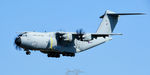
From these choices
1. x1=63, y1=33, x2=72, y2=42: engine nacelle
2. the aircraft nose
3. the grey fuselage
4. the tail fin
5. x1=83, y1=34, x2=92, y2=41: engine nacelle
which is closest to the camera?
the aircraft nose

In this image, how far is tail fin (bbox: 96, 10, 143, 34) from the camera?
197 ft

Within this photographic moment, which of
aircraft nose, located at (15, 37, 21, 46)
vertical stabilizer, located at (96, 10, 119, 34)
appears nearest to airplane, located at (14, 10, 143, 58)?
aircraft nose, located at (15, 37, 21, 46)

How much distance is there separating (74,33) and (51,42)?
2656 millimetres

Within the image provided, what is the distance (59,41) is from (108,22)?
7.88m

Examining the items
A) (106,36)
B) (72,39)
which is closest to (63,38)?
(72,39)

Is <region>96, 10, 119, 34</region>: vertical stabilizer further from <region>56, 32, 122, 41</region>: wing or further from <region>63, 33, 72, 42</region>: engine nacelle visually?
<region>63, 33, 72, 42</region>: engine nacelle

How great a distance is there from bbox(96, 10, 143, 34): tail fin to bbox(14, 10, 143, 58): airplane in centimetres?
208

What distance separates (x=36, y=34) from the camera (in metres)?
53.3

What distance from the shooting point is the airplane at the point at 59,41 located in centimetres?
5275

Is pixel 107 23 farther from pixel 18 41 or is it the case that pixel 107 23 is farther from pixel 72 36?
pixel 18 41

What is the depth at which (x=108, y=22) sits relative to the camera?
60281 mm

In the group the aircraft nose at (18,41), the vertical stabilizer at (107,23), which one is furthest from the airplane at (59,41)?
the vertical stabilizer at (107,23)

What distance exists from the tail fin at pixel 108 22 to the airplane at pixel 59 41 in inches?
82.1

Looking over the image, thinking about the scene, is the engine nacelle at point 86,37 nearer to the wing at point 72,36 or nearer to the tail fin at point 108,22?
the wing at point 72,36
